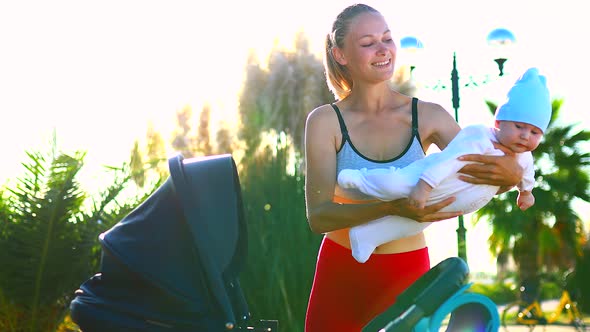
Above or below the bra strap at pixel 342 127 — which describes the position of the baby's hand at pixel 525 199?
below

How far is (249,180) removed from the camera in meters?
10.4

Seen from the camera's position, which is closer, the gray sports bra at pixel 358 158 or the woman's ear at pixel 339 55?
the gray sports bra at pixel 358 158

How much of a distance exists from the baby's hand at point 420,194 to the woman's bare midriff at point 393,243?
0.27 m

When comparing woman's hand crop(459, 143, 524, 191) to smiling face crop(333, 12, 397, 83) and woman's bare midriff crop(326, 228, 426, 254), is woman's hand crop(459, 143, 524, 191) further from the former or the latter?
smiling face crop(333, 12, 397, 83)

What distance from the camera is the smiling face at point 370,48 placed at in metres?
3.16

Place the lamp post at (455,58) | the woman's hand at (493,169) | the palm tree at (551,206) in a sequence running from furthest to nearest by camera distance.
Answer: the palm tree at (551,206), the lamp post at (455,58), the woman's hand at (493,169)

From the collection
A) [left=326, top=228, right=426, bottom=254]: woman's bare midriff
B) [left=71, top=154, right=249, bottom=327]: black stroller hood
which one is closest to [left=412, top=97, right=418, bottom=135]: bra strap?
[left=326, top=228, right=426, bottom=254]: woman's bare midriff

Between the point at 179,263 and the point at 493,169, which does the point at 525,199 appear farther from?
the point at 179,263

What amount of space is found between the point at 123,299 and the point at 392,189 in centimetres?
109

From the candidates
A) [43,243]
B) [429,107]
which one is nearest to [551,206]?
[43,243]

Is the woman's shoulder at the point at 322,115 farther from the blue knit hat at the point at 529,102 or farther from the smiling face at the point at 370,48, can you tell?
the blue knit hat at the point at 529,102

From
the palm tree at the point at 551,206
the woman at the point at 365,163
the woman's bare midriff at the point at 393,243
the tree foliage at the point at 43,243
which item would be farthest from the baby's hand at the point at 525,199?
the palm tree at the point at 551,206

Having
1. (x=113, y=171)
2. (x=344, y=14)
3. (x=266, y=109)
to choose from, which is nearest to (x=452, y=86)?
(x=113, y=171)

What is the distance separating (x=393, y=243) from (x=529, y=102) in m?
0.67
